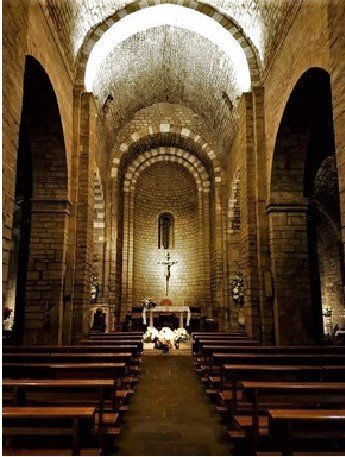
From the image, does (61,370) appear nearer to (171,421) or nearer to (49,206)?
(171,421)

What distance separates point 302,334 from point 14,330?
652 centimetres

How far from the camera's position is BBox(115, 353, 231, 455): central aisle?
14.2ft

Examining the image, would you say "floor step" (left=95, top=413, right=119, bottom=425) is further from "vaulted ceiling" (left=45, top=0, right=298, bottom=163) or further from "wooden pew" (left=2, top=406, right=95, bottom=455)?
"vaulted ceiling" (left=45, top=0, right=298, bottom=163)

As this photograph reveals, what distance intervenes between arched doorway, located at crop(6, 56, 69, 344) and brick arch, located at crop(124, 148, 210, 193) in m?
9.29

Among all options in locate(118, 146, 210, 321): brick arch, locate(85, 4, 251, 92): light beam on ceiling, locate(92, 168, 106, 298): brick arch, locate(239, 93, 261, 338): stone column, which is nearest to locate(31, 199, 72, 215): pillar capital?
locate(85, 4, 251, 92): light beam on ceiling

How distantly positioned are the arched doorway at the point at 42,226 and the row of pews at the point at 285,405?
4.54 m

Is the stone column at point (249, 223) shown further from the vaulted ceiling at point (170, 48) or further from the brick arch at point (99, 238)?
the brick arch at point (99, 238)

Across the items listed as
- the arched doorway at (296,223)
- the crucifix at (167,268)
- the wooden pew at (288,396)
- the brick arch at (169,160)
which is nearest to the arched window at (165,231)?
the crucifix at (167,268)

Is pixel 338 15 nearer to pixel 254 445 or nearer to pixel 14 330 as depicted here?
pixel 254 445

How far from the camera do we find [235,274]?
1603cm

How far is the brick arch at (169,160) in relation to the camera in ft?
62.9

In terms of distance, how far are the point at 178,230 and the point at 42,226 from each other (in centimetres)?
1171

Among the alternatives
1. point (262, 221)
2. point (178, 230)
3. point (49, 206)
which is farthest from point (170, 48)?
point (178, 230)

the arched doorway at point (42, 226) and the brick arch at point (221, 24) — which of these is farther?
the brick arch at point (221, 24)
